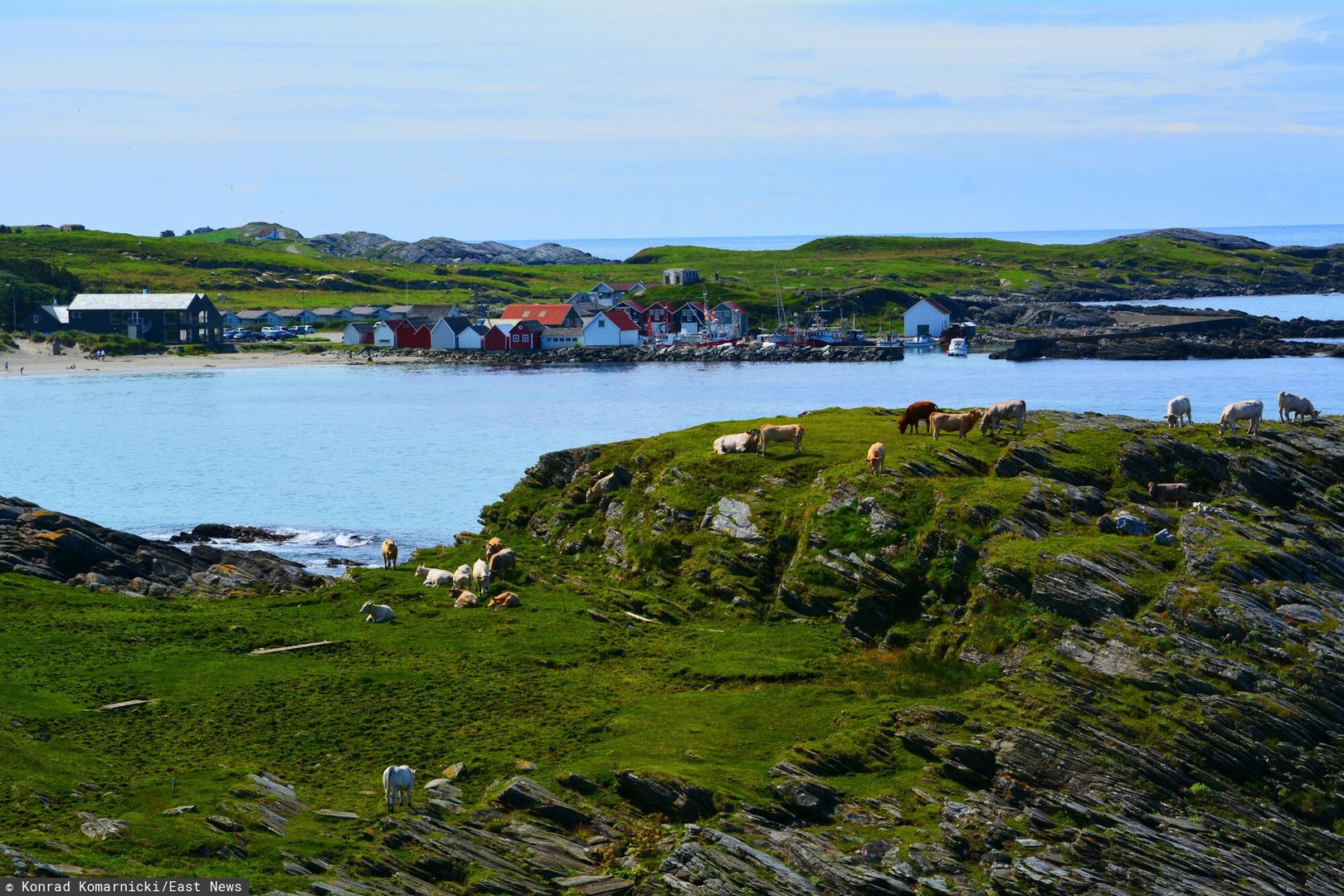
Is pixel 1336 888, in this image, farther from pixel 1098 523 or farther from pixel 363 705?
pixel 363 705

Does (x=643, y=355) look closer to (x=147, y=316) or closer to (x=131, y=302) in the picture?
(x=147, y=316)

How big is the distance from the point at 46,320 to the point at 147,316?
49.2 ft

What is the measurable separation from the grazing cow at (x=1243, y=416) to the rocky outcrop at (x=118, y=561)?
33530mm

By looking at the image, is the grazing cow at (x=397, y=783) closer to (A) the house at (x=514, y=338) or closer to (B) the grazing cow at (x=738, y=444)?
(B) the grazing cow at (x=738, y=444)

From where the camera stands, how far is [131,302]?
19312cm

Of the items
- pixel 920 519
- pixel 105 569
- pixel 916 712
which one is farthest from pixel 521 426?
pixel 916 712

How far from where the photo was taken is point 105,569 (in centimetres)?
4709

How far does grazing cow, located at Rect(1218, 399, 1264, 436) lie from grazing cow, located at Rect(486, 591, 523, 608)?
969 inches

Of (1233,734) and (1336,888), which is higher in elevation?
(1233,734)

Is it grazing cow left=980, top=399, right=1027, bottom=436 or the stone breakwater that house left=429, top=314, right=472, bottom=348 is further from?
grazing cow left=980, top=399, right=1027, bottom=436

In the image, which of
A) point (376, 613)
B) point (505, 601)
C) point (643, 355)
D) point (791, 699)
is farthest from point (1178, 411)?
point (643, 355)

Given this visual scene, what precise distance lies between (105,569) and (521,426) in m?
69.6

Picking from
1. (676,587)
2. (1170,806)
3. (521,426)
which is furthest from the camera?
(521,426)

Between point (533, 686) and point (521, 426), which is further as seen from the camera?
point (521, 426)
